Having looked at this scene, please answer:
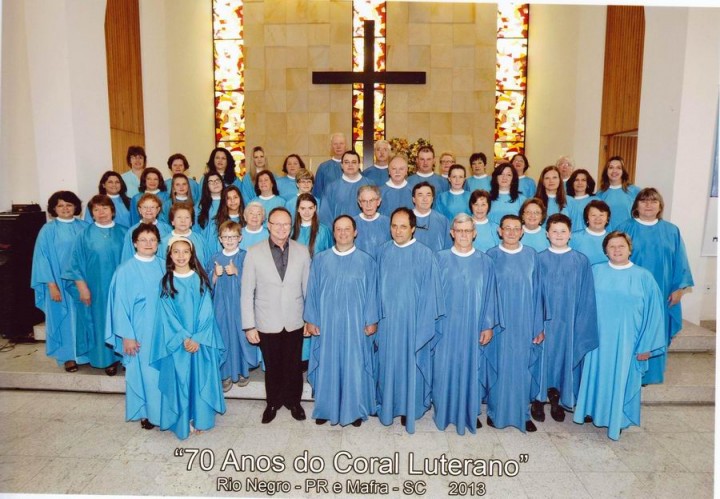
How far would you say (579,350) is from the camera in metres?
4.37

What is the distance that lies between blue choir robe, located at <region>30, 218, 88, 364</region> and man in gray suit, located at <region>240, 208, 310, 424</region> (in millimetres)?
2154

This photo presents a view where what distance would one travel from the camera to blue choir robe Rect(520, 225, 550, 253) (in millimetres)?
4949

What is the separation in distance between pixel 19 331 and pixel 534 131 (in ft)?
32.3

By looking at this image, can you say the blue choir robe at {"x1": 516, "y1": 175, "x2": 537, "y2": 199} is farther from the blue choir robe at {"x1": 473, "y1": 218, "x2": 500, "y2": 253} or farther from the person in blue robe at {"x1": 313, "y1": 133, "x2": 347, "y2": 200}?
the person in blue robe at {"x1": 313, "y1": 133, "x2": 347, "y2": 200}

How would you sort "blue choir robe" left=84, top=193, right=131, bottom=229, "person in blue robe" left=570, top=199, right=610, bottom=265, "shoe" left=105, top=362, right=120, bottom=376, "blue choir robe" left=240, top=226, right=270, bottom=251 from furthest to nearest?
"blue choir robe" left=84, top=193, right=131, bottom=229 < "shoe" left=105, top=362, right=120, bottom=376 < "blue choir robe" left=240, top=226, right=270, bottom=251 < "person in blue robe" left=570, top=199, right=610, bottom=265

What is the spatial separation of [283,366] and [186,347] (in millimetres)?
826

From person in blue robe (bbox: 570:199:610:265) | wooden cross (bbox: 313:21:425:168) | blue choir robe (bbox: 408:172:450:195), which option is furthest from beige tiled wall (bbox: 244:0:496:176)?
person in blue robe (bbox: 570:199:610:265)

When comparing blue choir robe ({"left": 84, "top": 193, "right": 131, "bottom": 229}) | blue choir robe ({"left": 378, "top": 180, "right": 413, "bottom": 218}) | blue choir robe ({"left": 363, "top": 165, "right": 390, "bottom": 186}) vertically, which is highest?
blue choir robe ({"left": 363, "top": 165, "right": 390, "bottom": 186})

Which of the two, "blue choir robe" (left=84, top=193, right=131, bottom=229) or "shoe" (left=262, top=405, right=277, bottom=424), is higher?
"blue choir robe" (left=84, top=193, right=131, bottom=229)

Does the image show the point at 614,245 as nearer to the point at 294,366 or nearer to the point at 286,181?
the point at 294,366

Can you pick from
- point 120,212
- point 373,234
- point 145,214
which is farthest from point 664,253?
point 120,212

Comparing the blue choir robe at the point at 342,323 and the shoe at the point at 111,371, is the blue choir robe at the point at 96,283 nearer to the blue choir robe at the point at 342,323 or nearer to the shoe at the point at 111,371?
the shoe at the point at 111,371

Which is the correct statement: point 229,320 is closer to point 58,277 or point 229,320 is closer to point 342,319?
point 342,319

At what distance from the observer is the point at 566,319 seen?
445cm
